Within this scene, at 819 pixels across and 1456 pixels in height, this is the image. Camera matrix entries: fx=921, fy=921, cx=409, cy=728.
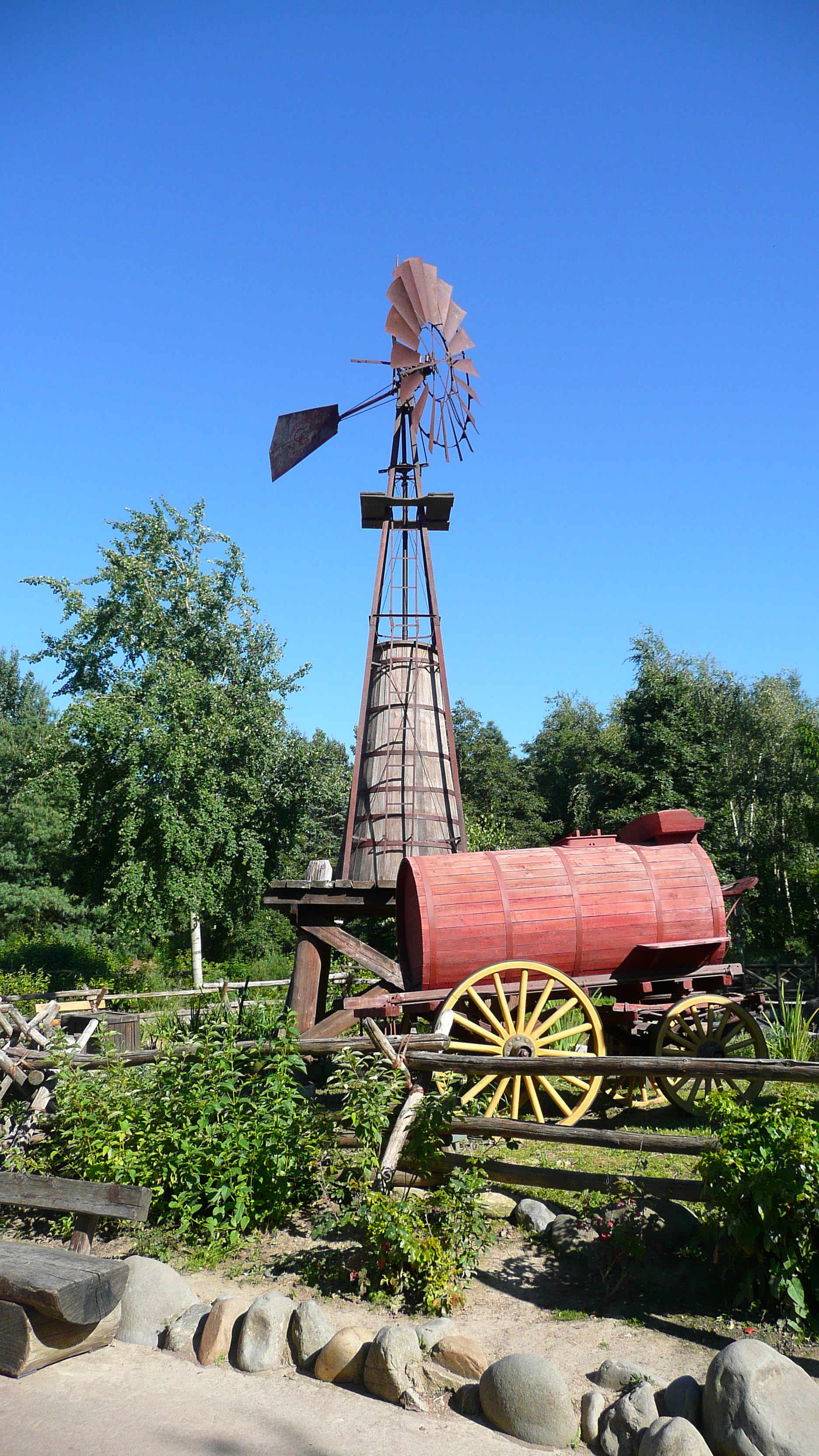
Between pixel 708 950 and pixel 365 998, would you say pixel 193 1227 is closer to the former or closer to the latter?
pixel 365 998

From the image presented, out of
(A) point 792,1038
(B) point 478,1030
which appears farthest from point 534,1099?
(A) point 792,1038

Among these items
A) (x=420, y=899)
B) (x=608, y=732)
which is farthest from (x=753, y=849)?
(x=420, y=899)

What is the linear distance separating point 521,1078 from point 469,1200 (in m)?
2.35

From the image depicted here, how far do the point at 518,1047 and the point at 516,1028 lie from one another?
0.29m

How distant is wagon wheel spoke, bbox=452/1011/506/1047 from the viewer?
24.3 ft

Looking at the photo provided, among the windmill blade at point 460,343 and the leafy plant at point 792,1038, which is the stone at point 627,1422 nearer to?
the leafy plant at point 792,1038

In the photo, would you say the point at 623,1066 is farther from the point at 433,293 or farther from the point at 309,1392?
the point at 433,293

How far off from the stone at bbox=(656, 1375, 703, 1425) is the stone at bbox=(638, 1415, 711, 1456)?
161 millimetres

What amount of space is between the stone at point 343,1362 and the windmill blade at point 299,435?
1115 centimetres

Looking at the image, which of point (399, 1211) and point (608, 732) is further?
point (608, 732)

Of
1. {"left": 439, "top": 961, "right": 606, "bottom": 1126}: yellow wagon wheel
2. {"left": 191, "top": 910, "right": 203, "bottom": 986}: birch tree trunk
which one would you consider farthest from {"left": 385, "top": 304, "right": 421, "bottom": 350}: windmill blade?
{"left": 191, "top": 910, "right": 203, "bottom": 986}: birch tree trunk

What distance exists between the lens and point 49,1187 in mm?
5617

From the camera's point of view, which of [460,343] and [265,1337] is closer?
[265,1337]

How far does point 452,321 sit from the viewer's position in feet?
41.7
